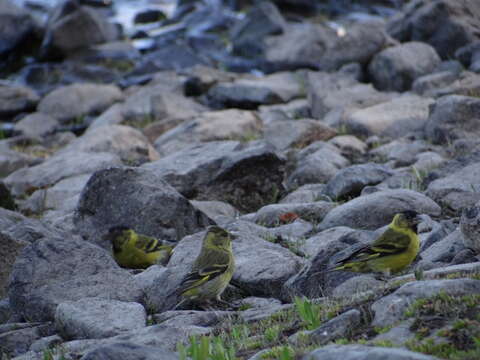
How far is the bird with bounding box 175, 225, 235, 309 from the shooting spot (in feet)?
24.9

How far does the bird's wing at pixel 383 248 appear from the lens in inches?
291

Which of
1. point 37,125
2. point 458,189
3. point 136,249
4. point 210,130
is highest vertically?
point 458,189

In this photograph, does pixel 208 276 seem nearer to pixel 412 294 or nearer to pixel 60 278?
pixel 60 278

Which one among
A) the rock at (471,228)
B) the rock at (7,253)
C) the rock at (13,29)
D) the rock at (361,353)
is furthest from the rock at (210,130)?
the rock at (13,29)

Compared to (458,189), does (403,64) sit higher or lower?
lower

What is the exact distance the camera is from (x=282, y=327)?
6109 millimetres

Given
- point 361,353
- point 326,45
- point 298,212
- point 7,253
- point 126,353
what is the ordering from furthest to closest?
point 326,45 → point 298,212 → point 7,253 → point 126,353 → point 361,353

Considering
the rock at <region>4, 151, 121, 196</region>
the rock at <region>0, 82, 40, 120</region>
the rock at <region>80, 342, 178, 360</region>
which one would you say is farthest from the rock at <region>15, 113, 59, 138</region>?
the rock at <region>80, 342, 178, 360</region>

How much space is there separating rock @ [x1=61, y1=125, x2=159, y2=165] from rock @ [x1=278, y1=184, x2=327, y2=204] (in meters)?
3.69

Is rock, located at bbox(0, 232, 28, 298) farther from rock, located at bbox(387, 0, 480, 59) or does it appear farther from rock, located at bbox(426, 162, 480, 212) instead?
rock, located at bbox(387, 0, 480, 59)

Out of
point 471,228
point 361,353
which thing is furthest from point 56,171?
point 361,353

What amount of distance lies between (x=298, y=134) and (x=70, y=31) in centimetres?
1409

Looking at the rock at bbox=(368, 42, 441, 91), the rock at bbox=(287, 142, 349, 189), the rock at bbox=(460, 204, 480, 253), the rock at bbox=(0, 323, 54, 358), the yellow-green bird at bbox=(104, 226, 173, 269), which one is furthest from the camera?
the rock at bbox=(368, 42, 441, 91)

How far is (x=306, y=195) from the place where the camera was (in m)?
11.3
